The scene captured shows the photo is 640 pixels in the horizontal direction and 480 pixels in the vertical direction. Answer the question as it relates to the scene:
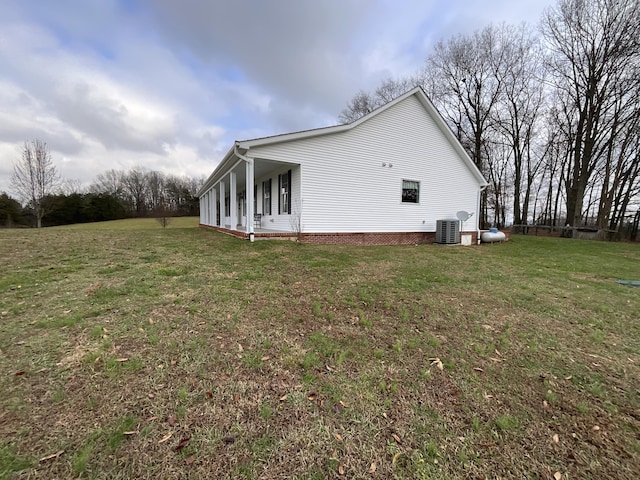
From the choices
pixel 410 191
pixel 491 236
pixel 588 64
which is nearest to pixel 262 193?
pixel 410 191

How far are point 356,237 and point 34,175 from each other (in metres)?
32.8

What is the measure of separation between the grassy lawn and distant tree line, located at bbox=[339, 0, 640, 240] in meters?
19.8

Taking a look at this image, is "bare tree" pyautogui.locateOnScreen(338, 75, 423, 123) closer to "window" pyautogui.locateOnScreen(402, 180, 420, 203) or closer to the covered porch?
"window" pyautogui.locateOnScreen(402, 180, 420, 203)

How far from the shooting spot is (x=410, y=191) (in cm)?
1184

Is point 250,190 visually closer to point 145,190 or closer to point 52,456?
point 52,456

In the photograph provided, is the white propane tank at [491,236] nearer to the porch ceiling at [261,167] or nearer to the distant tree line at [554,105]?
the distant tree line at [554,105]

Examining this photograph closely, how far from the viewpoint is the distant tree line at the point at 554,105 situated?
16.3 meters

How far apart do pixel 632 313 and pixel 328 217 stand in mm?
7661

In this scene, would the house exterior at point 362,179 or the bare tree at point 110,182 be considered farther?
the bare tree at point 110,182

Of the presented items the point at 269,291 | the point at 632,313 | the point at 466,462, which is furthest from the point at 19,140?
the point at 632,313

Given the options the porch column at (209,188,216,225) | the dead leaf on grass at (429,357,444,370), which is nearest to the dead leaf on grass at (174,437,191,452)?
the dead leaf on grass at (429,357,444,370)

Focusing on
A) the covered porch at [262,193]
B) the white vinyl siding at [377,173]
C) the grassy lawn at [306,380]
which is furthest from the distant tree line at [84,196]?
the grassy lawn at [306,380]

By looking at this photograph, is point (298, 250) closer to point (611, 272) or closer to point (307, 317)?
point (307, 317)

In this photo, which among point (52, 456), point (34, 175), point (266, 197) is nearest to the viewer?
point (52, 456)
